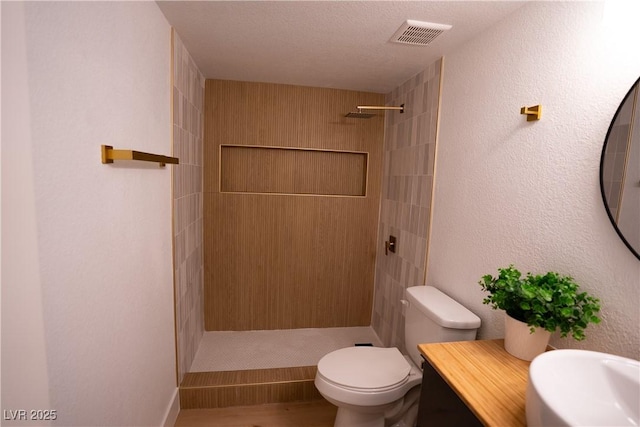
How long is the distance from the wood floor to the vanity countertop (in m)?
1.18

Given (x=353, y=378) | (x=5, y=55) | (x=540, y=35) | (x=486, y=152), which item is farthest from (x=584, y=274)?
(x=5, y=55)

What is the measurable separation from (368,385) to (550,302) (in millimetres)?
910

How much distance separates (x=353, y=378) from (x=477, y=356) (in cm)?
69

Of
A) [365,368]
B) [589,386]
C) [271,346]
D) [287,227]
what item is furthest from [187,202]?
[589,386]

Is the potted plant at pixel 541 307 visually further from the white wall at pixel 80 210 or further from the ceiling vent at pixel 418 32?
the white wall at pixel 80 210

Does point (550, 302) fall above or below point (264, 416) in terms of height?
above

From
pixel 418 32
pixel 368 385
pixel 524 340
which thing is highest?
pixel 418 32

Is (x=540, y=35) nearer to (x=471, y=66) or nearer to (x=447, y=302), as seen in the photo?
(x=471, y=66)

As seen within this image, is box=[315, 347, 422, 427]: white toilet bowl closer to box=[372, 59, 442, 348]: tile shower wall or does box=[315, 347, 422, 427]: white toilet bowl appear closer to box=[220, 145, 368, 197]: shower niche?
box=[372, 59, 442, 348]: tile shower wall

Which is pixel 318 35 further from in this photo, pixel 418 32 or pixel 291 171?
pixel 291 171

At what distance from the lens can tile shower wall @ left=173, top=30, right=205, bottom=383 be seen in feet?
5.90

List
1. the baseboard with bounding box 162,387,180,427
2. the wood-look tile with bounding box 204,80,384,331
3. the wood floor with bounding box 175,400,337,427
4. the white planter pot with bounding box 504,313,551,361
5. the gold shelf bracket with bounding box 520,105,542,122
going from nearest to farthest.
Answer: the white planter pot with bounding box 504,313,551,361, the gold shelf bracket with bounding box 520,105,542,122, the baseboard with bounding box 162,387,180,427, the wood floor with bounding box 175,400,337,427, the wood-look tile with bounding box 204,80,384,331

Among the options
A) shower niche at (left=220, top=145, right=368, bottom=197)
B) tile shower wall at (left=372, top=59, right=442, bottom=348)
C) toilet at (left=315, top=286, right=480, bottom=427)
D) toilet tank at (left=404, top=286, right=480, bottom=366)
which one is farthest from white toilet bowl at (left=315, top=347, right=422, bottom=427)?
shower niche at (left=220, top=145, right=368, bottom=197)

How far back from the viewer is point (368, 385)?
5.12ft
